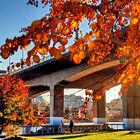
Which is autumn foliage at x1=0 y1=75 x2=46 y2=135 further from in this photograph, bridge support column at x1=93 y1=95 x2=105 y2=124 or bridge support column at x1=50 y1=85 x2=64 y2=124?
bridge support column at x1=93 y1=95 x2=105 y2=124

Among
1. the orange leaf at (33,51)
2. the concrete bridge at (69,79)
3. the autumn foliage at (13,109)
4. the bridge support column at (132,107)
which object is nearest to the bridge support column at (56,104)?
the concrete bridge at (69,79)

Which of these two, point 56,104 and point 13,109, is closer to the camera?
point 13,109

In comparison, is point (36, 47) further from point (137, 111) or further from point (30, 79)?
point (30, 79)

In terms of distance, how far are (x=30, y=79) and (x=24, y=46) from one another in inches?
2267

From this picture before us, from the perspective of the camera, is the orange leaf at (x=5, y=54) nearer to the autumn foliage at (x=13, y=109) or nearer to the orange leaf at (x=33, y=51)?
the orange leaf at (x=33, y=51)

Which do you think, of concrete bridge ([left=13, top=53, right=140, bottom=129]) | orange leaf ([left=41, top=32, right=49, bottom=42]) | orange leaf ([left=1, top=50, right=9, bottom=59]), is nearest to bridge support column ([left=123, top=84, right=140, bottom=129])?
concrete bridge ([left=13, top=53, right=140, bottom=129])

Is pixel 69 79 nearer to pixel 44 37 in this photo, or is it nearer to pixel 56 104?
pixel 56 104

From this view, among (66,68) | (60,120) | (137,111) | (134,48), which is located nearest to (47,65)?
(66,68)

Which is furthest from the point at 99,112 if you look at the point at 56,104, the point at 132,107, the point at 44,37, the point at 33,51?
the point at 33,51

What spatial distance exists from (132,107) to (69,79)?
33.6 ft

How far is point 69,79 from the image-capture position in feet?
176

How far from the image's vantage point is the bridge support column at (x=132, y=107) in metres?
48.4

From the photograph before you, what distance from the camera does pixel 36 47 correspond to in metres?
4.76

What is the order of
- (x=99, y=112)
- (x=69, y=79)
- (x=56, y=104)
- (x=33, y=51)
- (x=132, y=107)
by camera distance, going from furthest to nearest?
(x=99, y=112)
(x=56, y=104)
(x=69, y=79)
(x=132, y=107)
(x=33, y=51)
